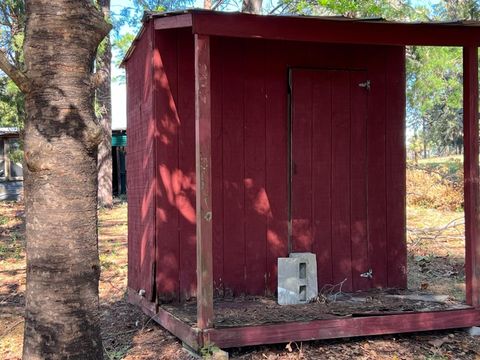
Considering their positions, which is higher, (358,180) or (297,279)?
(358,180)

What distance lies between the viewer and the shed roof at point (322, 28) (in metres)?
4.53

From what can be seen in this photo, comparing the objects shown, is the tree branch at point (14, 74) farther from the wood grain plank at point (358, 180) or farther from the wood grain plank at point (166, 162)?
the wood grain plank at point (358, 180)

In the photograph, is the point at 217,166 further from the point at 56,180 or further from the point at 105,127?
the point at 105,127

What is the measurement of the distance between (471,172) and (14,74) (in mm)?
4118

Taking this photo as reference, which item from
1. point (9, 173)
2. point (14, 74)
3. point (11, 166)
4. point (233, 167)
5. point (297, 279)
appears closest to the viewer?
point (14, 74)

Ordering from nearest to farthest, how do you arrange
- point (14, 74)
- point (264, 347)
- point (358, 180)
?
point (14, 74)
point (264, 347)
point (358, 180)

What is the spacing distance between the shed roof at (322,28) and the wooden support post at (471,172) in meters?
0.26

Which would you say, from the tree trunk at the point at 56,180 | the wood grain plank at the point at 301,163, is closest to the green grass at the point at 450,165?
the wood grain plank at the point at 301,163

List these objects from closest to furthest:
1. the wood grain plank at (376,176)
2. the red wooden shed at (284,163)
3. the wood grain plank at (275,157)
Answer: the red wooden shed at (284,163) → the wood grain plank at (275,157) → the wood grain plank at (376,176)

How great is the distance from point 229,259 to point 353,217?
4.99 feet

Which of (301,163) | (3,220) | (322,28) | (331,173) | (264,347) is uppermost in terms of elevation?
(322,28)

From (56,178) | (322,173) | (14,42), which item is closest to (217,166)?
(322,173)

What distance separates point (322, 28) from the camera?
488cm

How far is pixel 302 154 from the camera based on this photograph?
6.11m
